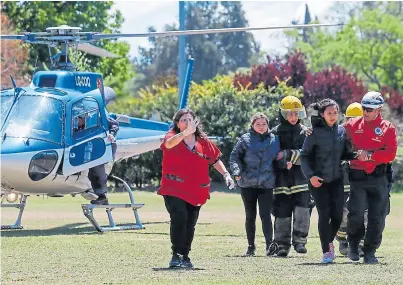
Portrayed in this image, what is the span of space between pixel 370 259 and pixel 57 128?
6636mm

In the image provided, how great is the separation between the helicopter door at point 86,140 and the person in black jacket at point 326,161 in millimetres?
5975

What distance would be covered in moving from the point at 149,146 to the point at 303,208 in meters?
6.90

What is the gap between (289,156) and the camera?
1461 centimetres

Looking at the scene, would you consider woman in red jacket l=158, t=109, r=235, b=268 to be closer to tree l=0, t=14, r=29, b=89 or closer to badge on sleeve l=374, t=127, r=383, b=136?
badge on sleeve l=374, t=127, r=383, b=136

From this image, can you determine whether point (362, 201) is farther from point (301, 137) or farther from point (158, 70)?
point (158, 70)

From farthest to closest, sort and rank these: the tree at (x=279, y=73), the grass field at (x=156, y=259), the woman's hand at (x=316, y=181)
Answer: the tree at (x=279, y=73) → the woman's hand at (x=316, y=181) → the grass field at (x=156, y=259)

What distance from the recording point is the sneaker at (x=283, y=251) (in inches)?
568

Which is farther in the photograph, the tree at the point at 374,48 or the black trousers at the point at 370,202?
the tree at the point at 374,48

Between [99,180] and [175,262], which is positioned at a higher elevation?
[175,262]

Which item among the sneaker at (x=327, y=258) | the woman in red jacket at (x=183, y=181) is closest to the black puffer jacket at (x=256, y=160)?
the sneaker at (x=327, y=258)

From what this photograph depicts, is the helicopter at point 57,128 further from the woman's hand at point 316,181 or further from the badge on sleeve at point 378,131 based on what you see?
the woman's hand at point 316,181

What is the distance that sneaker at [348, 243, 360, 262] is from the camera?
13.6 metres

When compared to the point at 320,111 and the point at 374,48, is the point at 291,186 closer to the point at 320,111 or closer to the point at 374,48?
the point at 320,111

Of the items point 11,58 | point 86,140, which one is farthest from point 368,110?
point 11,58
